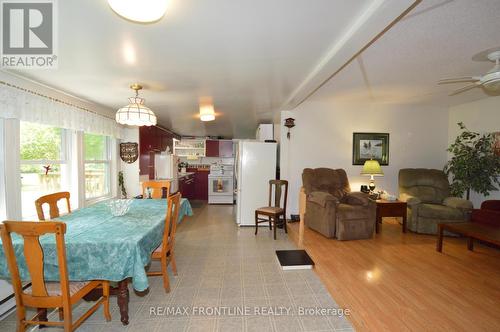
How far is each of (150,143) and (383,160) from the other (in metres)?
4.86

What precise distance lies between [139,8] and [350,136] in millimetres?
4080

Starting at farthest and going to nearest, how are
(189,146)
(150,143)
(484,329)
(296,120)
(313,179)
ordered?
1. (189,146)
2. (150,143)
3. (296,120)
4. (313,179)
5. (484,329)

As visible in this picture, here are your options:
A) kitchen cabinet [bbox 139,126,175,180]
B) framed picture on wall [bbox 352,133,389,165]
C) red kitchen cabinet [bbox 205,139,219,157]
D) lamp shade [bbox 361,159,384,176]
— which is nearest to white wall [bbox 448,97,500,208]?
framed picture on wall [bbox 352,133,389,165]

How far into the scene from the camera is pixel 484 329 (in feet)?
5.37

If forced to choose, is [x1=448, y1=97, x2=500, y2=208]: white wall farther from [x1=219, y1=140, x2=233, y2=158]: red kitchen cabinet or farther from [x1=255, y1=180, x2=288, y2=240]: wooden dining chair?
[x1=219, y1=140, x2=233, y2=158]: red kitchen cabinet

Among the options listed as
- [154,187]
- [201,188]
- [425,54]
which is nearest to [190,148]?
[201,188]

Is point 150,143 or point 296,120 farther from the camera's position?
point 150,143

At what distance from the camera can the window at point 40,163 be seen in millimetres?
2584

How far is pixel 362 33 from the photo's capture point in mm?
1604

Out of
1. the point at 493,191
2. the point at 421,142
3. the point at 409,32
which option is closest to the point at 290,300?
the point at 409,32

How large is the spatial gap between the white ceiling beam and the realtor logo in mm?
1934

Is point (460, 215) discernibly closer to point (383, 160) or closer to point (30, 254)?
point (383, 160)

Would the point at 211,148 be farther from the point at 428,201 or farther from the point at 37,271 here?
the point at 37,271

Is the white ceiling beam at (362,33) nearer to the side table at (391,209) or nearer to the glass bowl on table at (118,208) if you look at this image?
the side table at (391,209)
